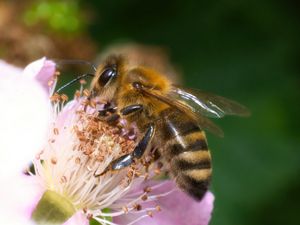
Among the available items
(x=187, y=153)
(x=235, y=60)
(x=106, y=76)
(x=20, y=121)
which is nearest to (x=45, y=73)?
(x=106, y=76)

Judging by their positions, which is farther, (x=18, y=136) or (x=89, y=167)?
(x=89, y=167)

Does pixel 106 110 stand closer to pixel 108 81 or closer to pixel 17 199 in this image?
pixel 108 81

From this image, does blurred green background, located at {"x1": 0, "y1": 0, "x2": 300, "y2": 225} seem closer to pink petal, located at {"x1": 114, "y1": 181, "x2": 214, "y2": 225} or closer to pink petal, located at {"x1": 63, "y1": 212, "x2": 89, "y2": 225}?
pink petal, located at {"x1": 114, "y1": 181, "x2": 214, "y2": 225}

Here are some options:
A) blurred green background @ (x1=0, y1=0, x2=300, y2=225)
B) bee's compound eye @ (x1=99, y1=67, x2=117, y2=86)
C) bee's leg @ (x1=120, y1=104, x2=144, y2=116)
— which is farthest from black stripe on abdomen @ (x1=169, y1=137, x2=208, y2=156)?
blurred green background @ (x1=0, y1=0, x2=300, y2=225)

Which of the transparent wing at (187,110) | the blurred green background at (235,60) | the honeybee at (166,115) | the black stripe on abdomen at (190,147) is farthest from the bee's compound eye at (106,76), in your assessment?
the blurred green background at (235,60)

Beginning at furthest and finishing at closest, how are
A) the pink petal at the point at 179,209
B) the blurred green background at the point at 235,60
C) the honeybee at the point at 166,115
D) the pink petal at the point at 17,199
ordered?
the blurred green background at the point at 235,60, the pink petal at the point at 179,209, the honeybee at the point at 166,115, the pink petal at the point at 17,199

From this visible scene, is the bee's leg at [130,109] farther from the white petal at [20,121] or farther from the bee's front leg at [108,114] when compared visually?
the white petal at [20,121]

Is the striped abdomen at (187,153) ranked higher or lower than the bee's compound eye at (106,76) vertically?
lower
